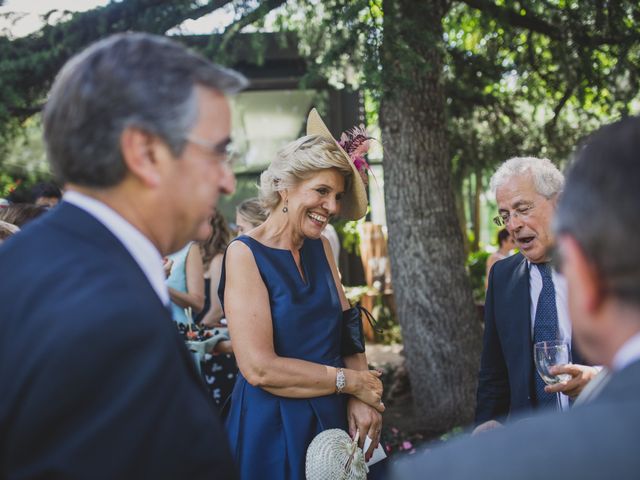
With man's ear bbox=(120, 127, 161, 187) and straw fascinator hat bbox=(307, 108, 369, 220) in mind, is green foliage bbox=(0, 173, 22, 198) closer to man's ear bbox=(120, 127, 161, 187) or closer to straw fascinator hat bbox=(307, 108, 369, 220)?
straw fascinator hat bbox=(307, 108, 369, 220)

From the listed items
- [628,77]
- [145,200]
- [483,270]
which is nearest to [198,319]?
[145,200]

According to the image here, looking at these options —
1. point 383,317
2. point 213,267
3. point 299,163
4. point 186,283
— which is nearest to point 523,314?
point 299,163

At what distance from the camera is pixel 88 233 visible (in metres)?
1.45

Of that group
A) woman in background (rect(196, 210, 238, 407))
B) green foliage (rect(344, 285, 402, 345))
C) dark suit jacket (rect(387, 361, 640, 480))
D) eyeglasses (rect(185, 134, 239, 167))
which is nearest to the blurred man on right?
dark suit jacket (rect(387, 361, 640, 480))

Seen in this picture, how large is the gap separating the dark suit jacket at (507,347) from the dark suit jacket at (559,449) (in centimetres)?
201

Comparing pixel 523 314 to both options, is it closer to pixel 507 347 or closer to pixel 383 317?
pixel 507 347

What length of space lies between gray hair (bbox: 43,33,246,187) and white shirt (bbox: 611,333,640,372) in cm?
95

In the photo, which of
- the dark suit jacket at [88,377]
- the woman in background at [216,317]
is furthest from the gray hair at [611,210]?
the woman in background at [216,317]

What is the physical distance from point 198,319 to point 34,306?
14.2 feet

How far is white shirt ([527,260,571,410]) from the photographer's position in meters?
2.98

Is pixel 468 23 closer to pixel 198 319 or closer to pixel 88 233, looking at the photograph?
pixel 198 319

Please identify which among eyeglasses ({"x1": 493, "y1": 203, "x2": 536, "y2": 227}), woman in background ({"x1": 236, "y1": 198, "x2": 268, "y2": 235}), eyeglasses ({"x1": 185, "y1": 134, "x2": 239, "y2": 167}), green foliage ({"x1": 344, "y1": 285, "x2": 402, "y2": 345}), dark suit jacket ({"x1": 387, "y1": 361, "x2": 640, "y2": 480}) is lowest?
green foliage ({"x1": 344, "y1": 285, "x2": 402, "y2": 345})

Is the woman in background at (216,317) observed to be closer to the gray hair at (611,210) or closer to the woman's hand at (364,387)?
the woman's hand at (364,387)

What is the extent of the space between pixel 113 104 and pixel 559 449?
41.0 inches
